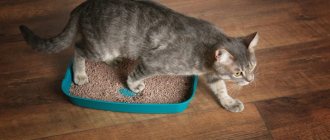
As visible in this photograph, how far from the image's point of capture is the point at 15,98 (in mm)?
1795

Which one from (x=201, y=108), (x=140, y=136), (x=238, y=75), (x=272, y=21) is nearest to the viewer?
(x=238, y=75)

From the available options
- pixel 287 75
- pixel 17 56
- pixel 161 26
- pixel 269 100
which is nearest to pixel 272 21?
pixel 287 75

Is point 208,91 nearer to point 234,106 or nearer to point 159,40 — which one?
point 234,106

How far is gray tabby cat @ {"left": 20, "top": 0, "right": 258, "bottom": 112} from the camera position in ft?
4.97

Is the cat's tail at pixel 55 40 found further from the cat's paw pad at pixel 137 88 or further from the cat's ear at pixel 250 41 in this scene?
the cat's ear at pixel 250 41

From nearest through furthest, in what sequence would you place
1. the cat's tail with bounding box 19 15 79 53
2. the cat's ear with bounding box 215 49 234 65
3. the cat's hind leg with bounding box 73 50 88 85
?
→ the cat's ear with bounding box 215 49 234 65, the cat's tail with bounding box 19 15 79 53, the cat's hind leg with bounding box 73 50 88 85

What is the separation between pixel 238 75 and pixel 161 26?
365 mm

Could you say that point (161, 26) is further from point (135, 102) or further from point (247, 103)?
point (247, 103)

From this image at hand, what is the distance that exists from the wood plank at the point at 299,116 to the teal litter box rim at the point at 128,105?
0.37 meters

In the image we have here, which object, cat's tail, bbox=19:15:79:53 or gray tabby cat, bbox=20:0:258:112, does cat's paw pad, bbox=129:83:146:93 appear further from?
cat's tail, bbox=19:15:79:53

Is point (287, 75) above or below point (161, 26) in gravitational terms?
below

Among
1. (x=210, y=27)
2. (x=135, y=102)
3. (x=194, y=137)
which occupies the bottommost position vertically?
(x=194, y=137)

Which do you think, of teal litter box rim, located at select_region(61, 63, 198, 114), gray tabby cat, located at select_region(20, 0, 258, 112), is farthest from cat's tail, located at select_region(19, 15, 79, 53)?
teal litter box rim, located at select_region(61, 63, 198, 114)

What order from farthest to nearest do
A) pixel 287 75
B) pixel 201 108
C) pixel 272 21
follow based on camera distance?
1. pixel 272 21
2. pixel 287 75
3. pixel 201 108
